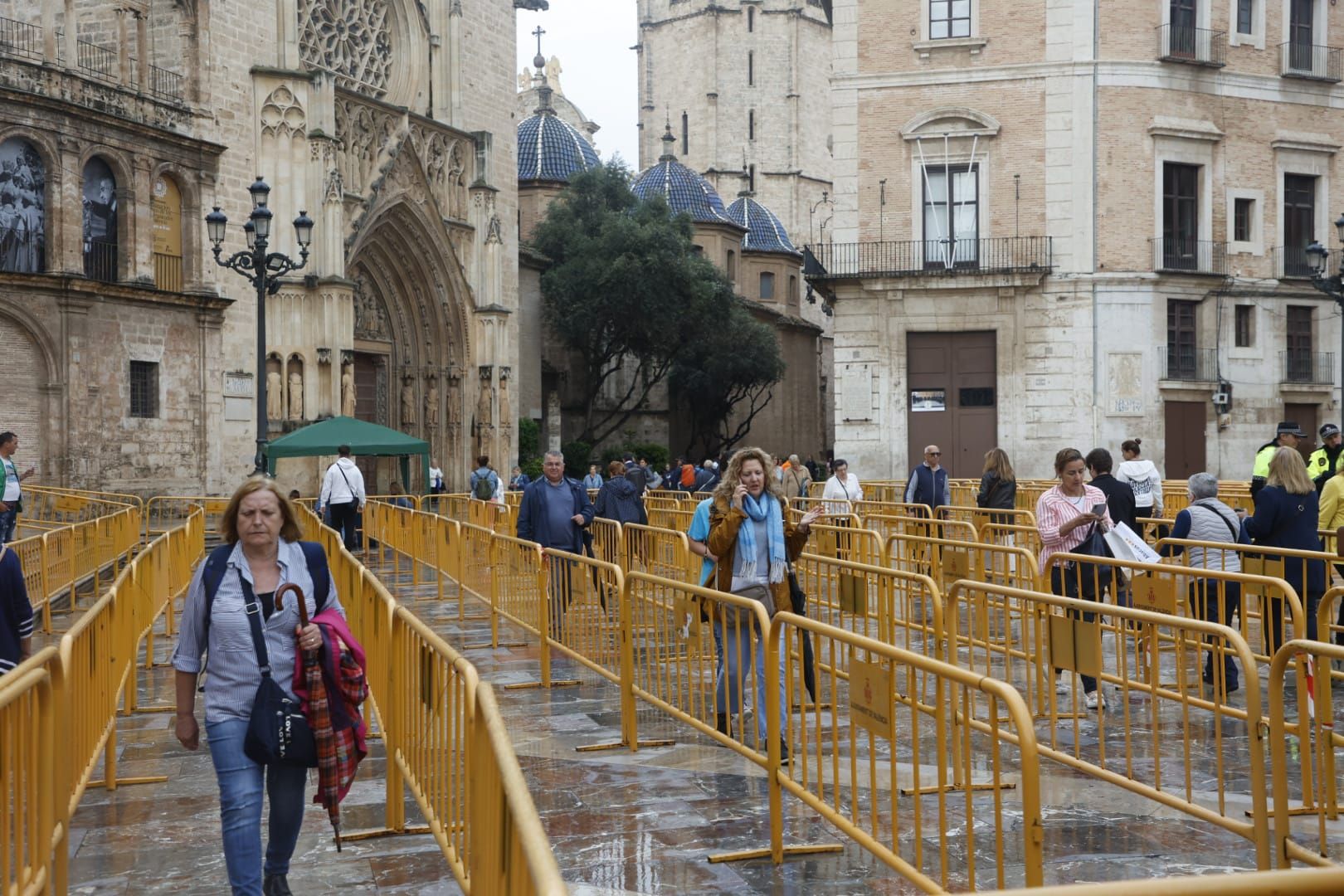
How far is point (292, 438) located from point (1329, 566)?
19545 mm

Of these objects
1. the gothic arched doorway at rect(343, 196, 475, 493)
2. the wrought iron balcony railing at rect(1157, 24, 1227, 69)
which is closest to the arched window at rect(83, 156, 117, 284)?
the gothic arched doorway at rect(343, 196, 475, 493)

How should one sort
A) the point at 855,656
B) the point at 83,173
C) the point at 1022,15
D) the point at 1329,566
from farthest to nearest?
the point at 1022,15
the point at 83,173
the point at 1329,566
the point at 855,656

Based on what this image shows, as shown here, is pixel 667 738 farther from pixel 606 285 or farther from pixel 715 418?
pixel 715 418

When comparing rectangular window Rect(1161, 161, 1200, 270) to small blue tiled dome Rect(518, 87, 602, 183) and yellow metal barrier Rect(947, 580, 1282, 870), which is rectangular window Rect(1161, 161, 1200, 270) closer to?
yellow metal barrier Rect(947, 580, 1282, 870)

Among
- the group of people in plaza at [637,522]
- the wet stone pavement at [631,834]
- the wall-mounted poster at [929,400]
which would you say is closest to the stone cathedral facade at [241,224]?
the group of people in plaza at [637,522]

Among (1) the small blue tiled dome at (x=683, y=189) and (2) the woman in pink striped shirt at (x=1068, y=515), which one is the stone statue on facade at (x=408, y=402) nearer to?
(1) the small blue tiled dome at (x=683, y=189)

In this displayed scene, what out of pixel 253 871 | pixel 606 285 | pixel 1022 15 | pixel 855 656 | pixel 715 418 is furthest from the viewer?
pixel 715 418

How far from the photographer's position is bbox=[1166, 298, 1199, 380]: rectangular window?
1272 inches

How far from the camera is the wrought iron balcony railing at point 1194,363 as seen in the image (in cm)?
3238

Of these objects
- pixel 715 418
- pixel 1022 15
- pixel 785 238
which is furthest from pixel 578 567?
pixel 785 238

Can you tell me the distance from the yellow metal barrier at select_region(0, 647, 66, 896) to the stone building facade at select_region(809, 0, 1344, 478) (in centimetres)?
2782

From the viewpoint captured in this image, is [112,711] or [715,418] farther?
[715,418]

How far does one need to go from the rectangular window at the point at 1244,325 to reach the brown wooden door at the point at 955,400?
597 centimetres

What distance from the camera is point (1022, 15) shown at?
31859 mm
